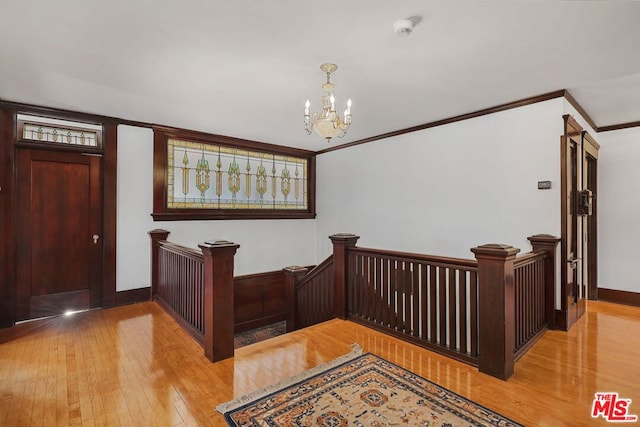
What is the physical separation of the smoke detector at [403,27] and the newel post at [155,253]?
4.07 m

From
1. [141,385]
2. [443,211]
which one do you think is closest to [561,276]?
[443,211]

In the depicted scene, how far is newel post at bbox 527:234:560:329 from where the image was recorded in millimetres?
3455

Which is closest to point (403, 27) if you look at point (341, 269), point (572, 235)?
point (341, 269)

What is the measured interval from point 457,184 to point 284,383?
347cm

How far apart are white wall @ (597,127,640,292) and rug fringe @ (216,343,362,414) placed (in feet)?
14.3

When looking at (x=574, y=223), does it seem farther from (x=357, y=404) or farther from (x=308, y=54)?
(x=308, y=54)

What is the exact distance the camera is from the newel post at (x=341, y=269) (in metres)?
3.77

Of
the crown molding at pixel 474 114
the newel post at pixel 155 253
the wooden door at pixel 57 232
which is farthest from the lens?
the newel post at pixel 155 253

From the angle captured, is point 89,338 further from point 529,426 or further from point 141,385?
point 529,426

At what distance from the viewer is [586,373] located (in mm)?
2527

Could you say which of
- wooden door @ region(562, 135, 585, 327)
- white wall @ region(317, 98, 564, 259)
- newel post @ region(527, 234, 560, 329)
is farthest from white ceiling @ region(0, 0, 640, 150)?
newel post @ region(527, 234, 560, 329)


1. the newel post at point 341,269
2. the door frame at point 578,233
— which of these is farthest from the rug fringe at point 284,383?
the door frame at point 578,233

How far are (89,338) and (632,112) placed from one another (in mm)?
7165

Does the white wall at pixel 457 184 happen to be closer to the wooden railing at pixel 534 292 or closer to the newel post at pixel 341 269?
the wooden railing at pixel 534 292
